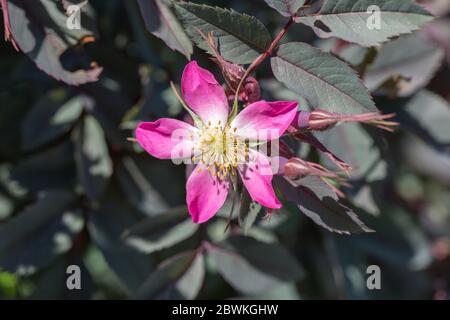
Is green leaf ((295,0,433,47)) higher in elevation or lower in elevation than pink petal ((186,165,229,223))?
higher

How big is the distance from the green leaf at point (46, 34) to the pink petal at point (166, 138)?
7.4 inches

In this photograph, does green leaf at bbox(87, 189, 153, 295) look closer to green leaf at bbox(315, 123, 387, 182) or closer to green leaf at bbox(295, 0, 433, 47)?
green leaf at bbox(315, 123, 387, 182)

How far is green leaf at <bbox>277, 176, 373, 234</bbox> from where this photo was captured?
0.88 metres

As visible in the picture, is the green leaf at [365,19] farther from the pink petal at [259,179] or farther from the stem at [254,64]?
the pink petal at [259,179]

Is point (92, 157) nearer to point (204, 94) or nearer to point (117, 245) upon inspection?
point (117, 245)

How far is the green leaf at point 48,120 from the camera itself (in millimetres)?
1230

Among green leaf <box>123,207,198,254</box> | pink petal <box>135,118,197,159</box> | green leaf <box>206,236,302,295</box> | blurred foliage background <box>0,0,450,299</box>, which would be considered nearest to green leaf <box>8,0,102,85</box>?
blurred foliage background <box>0,0,450,299</box>

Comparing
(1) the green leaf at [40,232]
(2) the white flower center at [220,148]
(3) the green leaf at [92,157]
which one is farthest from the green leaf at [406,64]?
(1) the green leaf at [40,232]

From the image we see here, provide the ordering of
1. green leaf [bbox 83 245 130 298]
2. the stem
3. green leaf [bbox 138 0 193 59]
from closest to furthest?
the stem
green leaf [bbox 138 0 193 59]
green leaf [bbox 83 245 130 298]

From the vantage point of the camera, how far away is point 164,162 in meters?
1.32

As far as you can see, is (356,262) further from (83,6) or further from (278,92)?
(83,6)

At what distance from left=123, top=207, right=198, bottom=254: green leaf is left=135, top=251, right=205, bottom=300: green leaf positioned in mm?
37

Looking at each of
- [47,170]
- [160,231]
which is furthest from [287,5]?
[47,170]
